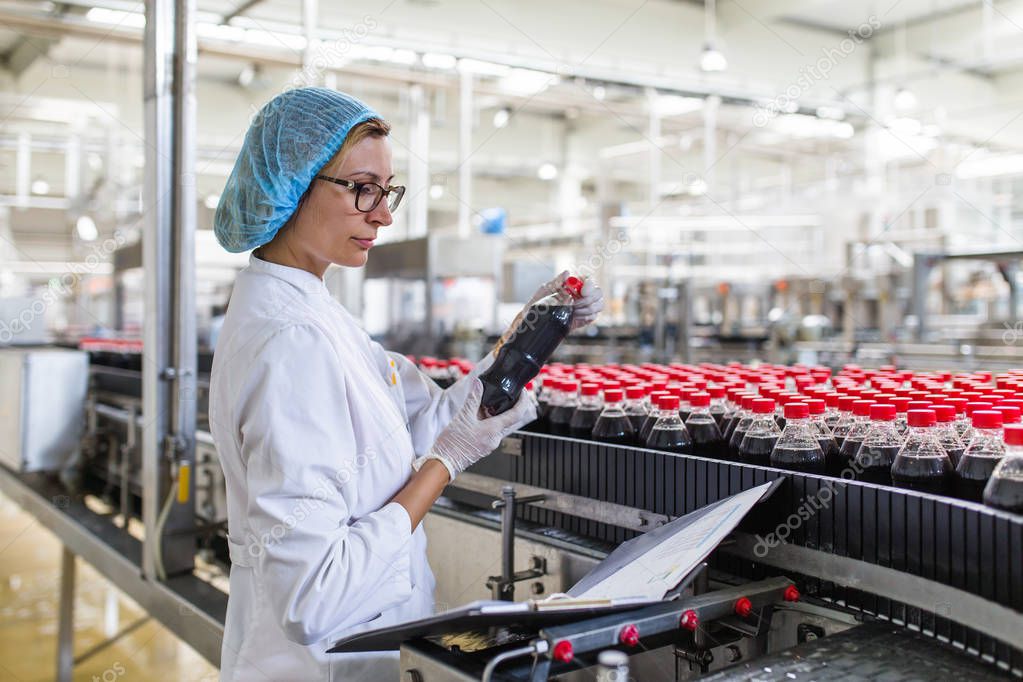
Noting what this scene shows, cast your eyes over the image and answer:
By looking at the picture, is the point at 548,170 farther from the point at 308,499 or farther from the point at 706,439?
the point at 308,499

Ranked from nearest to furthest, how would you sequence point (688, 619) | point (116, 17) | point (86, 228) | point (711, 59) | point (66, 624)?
point (688, 619) < point (66, 624) < point (116, 17) < point (711, 59) < point (86, 228)

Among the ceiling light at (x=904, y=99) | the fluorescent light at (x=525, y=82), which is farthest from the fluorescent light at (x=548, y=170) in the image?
the ceiling light at (x=904, y=99)

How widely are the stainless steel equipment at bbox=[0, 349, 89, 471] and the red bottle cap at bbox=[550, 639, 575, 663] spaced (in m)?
3.15

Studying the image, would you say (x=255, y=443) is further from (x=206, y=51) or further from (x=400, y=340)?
(x=400, y=340)

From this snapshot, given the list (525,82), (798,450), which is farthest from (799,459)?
(525,82)

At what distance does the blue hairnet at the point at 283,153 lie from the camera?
126 centimetres

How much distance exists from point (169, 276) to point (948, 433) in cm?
204

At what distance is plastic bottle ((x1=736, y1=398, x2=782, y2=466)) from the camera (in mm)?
1344

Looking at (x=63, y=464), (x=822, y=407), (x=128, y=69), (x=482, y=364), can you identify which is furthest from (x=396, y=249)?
(x=128, y=69)

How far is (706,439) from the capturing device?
4.84 ft

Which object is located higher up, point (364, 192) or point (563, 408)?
point (364, 192)

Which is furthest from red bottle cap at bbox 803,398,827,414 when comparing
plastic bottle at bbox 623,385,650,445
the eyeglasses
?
the eyeglasses

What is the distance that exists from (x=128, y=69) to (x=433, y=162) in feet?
13.1

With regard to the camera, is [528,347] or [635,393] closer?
[528,347]
